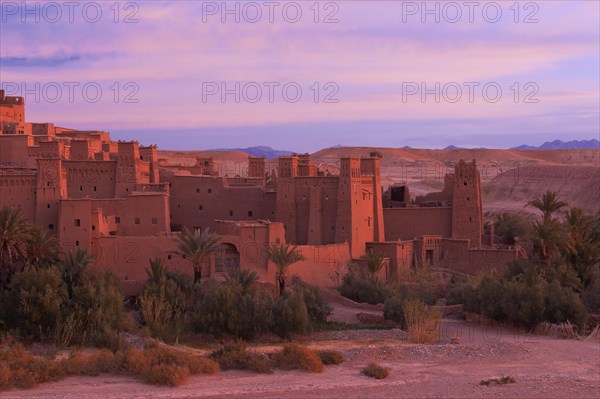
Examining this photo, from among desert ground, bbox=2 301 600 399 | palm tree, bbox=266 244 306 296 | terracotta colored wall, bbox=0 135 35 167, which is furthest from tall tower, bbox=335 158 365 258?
terracotta colored wall, bbox=0 135 35 167

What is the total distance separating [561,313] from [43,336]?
574 inches

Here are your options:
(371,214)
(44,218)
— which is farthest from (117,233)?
(371,214)

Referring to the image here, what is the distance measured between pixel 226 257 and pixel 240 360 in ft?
32.4

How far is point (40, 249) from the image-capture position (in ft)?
80.6

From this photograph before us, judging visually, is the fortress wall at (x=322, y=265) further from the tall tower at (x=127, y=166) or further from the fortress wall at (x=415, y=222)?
the tall tower at (x=127, y=166)

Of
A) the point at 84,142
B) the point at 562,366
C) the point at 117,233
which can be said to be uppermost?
the point at 84,142

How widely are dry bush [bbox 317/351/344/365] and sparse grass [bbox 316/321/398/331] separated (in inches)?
161

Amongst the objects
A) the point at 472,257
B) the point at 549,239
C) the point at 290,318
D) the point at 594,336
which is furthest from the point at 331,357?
the point at 472,257

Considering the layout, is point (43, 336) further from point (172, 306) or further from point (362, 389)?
point (362, 389)

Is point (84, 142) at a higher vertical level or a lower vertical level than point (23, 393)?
higher

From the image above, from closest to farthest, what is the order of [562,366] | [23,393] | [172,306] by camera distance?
[23,393]
[562,366]
[172,306]

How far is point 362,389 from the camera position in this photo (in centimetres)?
1753

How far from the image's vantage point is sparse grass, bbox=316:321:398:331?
24125mm

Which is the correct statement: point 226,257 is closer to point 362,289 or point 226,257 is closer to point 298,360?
point 362,289
